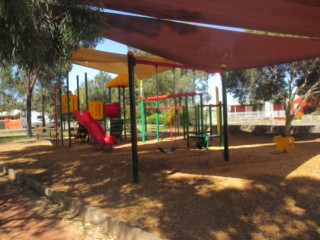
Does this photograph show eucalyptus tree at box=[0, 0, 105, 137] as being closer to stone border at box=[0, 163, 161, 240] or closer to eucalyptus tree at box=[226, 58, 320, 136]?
stone border at box=[0, 163, 161, 240]

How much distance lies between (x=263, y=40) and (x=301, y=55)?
5.92 ft

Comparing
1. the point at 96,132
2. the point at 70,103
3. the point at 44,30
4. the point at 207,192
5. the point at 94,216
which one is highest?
the point at 44,30

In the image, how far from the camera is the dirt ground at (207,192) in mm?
4062

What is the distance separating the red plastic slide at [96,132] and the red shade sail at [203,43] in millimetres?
3664

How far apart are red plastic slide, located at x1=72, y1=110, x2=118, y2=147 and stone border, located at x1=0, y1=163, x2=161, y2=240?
4.11 meters

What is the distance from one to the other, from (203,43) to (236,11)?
2200 millimetres

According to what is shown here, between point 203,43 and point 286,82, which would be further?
point 286,82

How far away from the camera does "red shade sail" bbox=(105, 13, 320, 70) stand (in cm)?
683

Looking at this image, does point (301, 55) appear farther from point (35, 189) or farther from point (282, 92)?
point (35, 189)

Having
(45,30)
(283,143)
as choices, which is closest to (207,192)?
(45,30)

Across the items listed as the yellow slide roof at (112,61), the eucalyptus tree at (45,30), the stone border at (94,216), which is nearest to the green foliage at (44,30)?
the eucalyptus tree at (45,30)

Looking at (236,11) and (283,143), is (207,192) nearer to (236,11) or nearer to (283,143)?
(236,11)

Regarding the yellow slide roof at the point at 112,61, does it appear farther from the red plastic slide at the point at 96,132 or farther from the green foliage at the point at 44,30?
the green foliage at the point at 44,30

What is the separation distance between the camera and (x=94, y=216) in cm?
476
